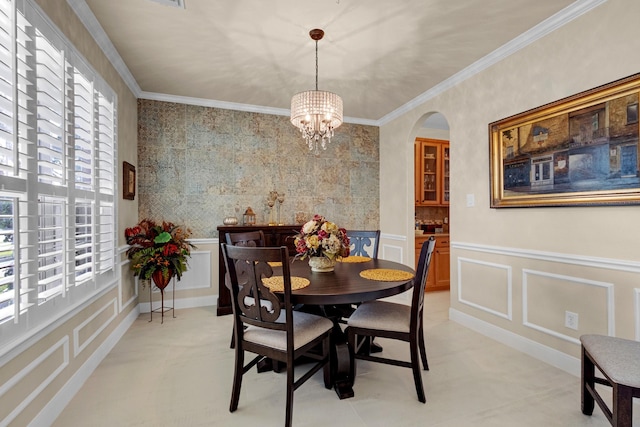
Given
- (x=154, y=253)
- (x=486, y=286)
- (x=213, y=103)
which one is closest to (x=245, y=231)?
(x=154, y=253)

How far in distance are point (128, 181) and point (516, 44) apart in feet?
12.8

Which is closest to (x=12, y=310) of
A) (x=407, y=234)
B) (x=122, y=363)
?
(x=122, y=363)

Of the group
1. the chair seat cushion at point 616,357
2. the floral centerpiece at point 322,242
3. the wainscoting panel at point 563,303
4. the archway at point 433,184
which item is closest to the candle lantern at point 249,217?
the floral centerpiece at point 322,242

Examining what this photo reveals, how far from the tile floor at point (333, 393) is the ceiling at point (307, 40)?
263 cm

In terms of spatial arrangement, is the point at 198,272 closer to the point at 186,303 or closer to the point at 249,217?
the point at 186,303

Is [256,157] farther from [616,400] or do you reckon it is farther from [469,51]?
[616,400]

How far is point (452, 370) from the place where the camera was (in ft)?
7.59

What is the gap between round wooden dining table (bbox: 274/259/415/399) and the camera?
1.72 m

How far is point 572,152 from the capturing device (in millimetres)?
2246

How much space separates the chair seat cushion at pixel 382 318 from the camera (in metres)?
2.00

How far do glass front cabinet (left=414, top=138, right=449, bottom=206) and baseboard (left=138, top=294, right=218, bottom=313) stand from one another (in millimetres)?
3357

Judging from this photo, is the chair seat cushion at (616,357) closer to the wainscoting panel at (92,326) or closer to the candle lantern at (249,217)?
the wainscoting panel at (92,326)

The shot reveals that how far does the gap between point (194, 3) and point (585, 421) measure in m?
3.61

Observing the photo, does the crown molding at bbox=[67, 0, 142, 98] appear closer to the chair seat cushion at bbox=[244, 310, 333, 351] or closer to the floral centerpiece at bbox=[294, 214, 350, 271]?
the floral centerpiece at bbox=[294, 214, 350, 271]
